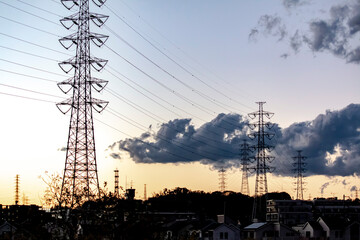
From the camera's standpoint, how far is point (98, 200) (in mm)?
37594

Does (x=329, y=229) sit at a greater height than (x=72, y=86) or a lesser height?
lesser

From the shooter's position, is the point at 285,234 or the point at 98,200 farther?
the point at 285,234

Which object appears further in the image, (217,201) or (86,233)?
(217,201)

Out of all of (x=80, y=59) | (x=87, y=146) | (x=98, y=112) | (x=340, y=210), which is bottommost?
(x=340, y=210)

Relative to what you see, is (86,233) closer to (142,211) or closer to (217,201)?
(142,211)

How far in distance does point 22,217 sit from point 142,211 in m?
45.3

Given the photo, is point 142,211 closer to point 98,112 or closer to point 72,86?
point 98,112

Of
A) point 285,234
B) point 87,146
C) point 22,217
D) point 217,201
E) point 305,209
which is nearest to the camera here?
point 87,146

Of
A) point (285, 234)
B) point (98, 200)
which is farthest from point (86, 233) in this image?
point (285, 234)

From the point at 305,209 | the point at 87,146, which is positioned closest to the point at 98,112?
the point at 87,146

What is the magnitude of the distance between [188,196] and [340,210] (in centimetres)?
4911

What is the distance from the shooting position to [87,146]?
53188 mm

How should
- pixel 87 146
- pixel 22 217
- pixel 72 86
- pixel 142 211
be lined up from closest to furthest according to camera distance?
pixel 142 211 < pixel 87 146 < pixel 72 86 < pixel 22 217

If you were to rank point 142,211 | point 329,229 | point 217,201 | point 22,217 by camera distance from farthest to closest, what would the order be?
point 217,201, point 329,229, point 22,217, point 142,211
